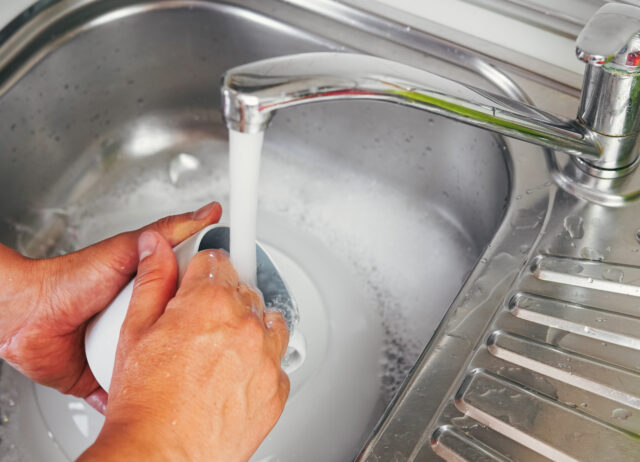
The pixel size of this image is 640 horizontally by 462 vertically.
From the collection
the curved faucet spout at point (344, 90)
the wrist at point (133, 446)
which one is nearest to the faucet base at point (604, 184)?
the curved faucet spout at point (344, 90)

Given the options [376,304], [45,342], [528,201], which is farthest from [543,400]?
[45,342]

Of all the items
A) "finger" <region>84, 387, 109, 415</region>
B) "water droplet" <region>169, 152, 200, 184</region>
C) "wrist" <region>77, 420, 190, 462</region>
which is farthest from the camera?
"water droplet" <region>169, 152, 200, 184</region>

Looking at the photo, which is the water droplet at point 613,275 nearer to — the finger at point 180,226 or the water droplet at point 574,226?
the water droplet at point 574,226

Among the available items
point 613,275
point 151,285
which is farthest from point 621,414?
point 151,285

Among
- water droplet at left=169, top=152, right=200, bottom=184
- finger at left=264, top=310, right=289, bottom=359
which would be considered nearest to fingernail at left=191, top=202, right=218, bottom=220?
finger at left=264, top=310, right=289, bottom=359

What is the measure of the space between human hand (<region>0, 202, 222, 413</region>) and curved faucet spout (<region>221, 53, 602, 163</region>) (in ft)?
0.66

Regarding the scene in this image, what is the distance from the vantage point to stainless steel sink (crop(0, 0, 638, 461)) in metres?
0.55

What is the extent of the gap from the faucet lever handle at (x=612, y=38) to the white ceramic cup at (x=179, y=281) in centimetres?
29

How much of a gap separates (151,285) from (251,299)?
0.07 m

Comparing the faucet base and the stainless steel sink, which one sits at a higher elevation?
the faucet base

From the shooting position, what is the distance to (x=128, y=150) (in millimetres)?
890

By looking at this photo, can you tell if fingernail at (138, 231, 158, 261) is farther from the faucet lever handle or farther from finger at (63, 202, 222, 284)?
the faucet lever handle

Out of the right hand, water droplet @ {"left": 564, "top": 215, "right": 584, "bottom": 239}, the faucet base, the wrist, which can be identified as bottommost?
the wrist

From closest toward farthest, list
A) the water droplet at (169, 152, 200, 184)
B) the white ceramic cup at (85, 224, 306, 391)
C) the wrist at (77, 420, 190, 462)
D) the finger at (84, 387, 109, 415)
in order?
the wrist at (77, 420, 190, 462), the white ceramic cup at (85, 224, 306, 391), the finger at (84, 387, 109, 415), the water droplet at (169, 152, 200, 184)
